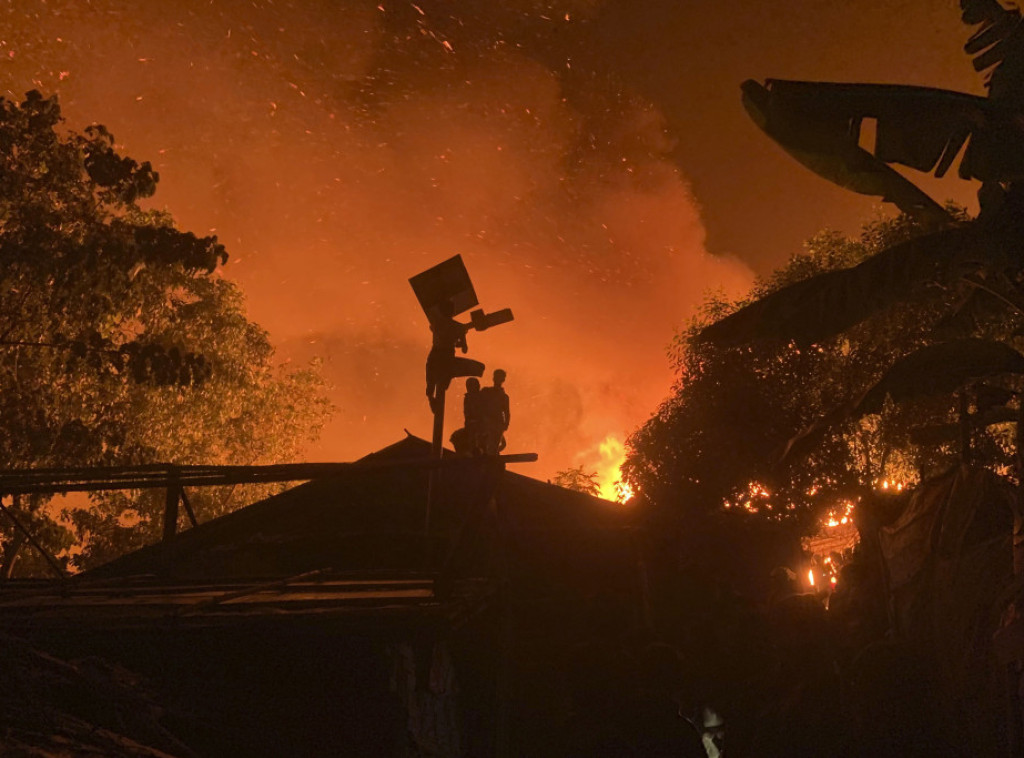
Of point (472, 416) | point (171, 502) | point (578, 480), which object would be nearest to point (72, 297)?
point (472, 416)

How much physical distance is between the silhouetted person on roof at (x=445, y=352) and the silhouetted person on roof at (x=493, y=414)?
2999 millimetres

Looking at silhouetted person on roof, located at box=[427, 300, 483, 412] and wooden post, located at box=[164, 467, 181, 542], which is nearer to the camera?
wooden post, located at box=[164, 467, 181, 542]

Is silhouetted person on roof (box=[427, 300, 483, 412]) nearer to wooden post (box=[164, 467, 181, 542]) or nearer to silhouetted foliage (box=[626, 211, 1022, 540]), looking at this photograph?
wooden post (box=[164, 467, 181, 542])

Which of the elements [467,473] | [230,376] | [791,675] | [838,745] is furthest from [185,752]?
[230,376]

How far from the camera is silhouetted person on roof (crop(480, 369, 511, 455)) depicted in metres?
10.2

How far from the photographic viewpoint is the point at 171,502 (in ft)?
17.3

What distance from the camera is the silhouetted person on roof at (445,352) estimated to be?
7.00 m

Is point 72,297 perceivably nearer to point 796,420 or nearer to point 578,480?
point 796,420

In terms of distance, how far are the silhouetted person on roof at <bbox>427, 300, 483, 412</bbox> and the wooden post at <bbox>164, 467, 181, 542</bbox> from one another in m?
2.45

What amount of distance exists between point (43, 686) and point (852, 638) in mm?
12556

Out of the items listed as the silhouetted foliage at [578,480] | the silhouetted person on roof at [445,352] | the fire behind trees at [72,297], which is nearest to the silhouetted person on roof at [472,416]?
the silhouetted person on roof at [445,352]

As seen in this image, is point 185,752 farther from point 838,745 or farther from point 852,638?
point 852,638

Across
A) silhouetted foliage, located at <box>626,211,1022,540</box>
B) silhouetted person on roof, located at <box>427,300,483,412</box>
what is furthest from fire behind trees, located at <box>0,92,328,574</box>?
silhouetted foliage, located at <box>626,211,1022,540</box>

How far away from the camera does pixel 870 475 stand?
78.1 ft
